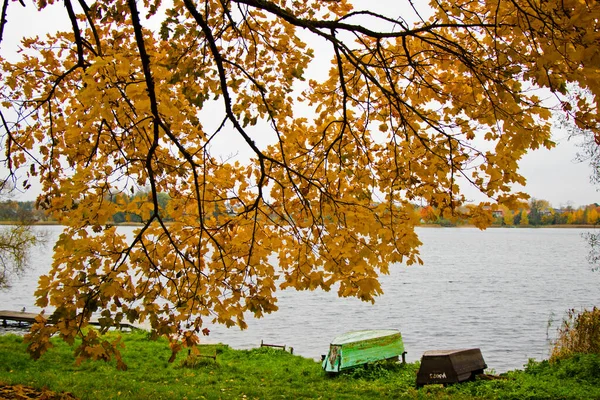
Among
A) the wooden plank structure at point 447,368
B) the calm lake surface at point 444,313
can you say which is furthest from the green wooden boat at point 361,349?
the calm lake surface at point 444,313

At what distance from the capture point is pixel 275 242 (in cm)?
520

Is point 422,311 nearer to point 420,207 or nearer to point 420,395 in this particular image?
point 420,395

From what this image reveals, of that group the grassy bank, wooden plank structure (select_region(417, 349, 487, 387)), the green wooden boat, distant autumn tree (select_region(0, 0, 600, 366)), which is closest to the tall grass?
the grassy bank

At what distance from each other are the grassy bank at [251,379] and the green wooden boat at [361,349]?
278 millimetres

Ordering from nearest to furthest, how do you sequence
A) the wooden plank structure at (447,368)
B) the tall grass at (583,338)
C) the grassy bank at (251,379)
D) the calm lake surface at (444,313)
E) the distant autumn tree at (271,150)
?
the distant autumn tree at (271,150) → the grassy bank at (251,379) → the wooden plank structure at (447,368) → the tall grass at (583,338) → the calm lake surface at (444,313)

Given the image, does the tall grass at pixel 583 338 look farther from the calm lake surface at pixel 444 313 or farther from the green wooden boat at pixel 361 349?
the green wooden boat at pixel 361 349

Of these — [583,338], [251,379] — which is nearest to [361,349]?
[251,379]

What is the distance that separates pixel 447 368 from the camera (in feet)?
38.8

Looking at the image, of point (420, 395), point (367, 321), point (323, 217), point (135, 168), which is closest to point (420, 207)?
point (323, 217)

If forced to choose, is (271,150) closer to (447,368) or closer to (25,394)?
(25,394)

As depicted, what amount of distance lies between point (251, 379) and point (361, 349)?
3650mm

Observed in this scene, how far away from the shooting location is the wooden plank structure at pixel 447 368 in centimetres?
1175

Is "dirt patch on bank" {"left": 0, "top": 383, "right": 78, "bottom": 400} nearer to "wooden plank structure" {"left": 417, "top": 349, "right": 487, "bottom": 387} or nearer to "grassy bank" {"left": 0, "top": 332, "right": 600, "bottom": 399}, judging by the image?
"grassy bank" {"left": 0, "top": 332, "right": 600, "bottom": 399}

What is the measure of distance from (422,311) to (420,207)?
2536 centimetres
